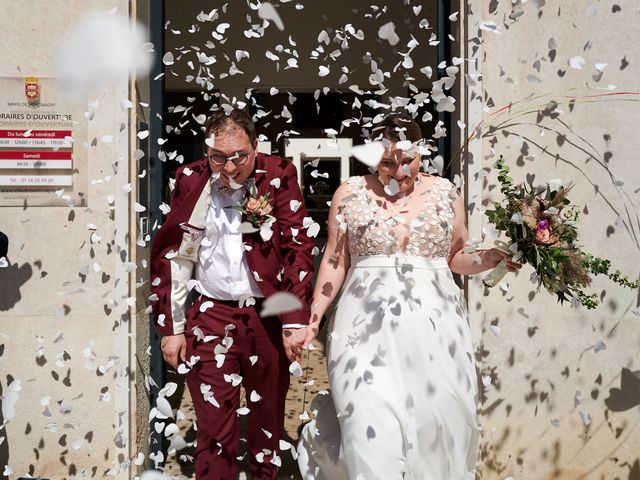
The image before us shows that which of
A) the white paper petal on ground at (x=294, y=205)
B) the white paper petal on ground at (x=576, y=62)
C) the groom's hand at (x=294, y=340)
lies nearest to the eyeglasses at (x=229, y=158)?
the white paper petal on ground at (x=294, y=205)

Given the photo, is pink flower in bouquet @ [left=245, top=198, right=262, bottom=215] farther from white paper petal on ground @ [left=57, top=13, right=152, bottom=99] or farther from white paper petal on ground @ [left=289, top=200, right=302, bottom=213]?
white paper petal on ground @ [left=57, top=13, right=152, bottom=99]

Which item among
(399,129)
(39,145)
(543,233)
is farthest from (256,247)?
(39,145)

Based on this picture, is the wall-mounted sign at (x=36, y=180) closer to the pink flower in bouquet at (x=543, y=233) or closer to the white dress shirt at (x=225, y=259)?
the white dress shirt at (x=225, y=259)

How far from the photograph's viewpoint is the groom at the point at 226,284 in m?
2.88

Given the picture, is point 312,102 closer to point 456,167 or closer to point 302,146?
point 302,146

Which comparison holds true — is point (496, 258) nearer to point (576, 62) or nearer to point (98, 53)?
point (576, 62)

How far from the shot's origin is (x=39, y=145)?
330 cm

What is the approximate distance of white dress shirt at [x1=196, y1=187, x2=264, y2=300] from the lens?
2904mm

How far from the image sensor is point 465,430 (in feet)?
9.23

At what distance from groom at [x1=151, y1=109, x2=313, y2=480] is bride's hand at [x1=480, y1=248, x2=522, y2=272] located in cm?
74

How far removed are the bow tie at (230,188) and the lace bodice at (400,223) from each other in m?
0.42

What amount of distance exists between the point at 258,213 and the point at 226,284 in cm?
36

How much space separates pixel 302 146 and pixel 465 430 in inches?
206

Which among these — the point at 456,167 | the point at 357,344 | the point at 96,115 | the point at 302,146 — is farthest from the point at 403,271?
the point at 302,146
